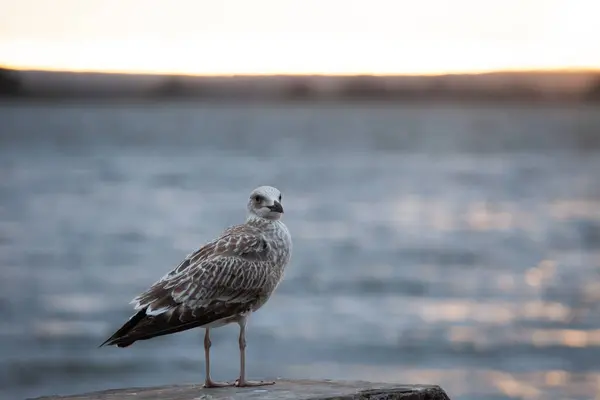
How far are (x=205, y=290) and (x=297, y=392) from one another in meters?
1.44

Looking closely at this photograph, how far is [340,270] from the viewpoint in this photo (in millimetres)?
34844

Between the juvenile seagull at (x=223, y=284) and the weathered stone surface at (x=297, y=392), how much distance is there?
0.28 meters

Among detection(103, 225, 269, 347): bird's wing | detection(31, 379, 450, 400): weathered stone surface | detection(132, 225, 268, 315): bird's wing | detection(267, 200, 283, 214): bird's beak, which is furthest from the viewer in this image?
detection(267, 200, 283, 214): bird's beak

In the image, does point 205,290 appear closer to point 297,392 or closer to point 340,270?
point 297,392

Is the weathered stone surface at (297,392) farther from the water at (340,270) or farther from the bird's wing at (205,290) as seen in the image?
the water at (340,270)

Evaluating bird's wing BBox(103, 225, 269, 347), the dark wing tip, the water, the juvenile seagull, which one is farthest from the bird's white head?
the water

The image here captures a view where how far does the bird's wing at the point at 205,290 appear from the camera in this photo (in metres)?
11.9

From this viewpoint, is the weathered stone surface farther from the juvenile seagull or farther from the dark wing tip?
the dark wing tip

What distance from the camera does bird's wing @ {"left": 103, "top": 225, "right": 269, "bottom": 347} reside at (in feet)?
39.1

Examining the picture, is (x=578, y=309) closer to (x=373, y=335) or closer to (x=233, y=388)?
(x=373, y=335)

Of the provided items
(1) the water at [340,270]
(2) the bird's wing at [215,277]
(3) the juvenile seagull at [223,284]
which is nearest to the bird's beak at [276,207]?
(3) the juvenile seagull at [223,284]

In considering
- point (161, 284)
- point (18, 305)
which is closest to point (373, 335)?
point (18, 305)

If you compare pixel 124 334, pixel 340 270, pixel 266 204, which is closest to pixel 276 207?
pixel 266 204

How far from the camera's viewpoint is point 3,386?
22.9m
